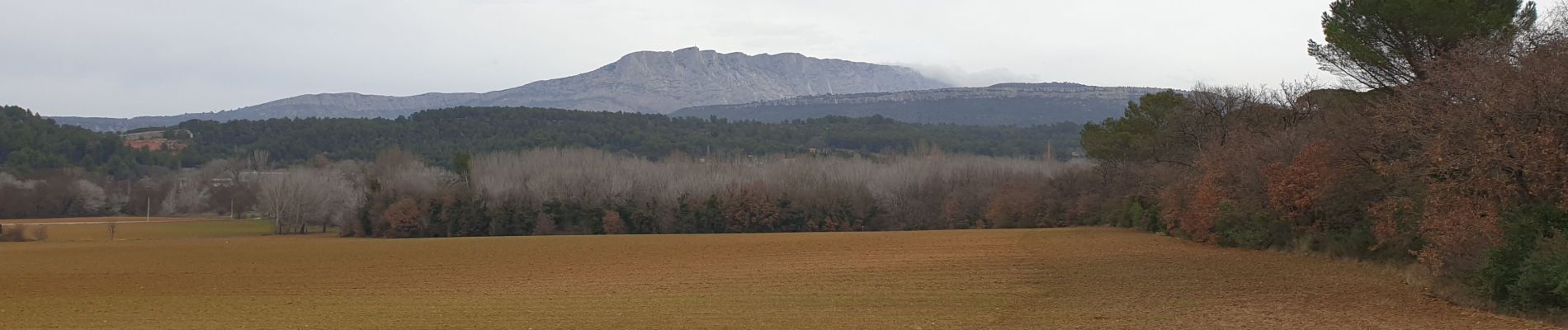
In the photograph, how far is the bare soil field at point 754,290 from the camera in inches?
811

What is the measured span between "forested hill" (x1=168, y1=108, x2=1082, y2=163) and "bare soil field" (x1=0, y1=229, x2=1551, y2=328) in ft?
317

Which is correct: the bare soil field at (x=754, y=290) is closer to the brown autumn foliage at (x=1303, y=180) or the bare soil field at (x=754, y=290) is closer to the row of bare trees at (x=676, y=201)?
the brown autumn foliage at (x=1303, y=180)

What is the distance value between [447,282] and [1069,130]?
146 metres

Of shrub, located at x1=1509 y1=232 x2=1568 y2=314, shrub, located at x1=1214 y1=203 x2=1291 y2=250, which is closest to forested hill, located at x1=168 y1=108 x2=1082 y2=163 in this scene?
shrub, located at x1=1214 y1=203 x2=1291 y2=250

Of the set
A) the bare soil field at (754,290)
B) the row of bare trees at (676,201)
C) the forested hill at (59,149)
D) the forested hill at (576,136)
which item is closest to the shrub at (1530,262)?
the bare soil field at (754,290)

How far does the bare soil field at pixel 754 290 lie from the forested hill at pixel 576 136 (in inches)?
3802

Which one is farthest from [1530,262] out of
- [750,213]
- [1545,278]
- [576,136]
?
[576,136]

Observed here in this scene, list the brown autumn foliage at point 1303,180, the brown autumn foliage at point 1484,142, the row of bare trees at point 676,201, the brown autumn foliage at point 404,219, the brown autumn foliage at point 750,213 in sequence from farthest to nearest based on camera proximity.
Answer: the row of bare trees at point 676,201 → the brown autumn foliage at point 750,213 → the brown autumn foliage at point 404,219 → the brown autumn foliage at point 1303,180 → the brown autumn foliage at point 1484,142

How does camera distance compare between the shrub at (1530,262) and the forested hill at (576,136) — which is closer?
the shrub at (1530,262)

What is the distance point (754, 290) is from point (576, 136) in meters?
125

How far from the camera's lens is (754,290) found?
27.9 m

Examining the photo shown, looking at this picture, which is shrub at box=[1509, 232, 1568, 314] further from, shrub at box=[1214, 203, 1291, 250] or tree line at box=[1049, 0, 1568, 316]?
shrub at box=[1214, 203, 1291, 250]

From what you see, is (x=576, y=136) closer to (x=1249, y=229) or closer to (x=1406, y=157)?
(x=1249, y=229)

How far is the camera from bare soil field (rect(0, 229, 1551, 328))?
67.6 ft
